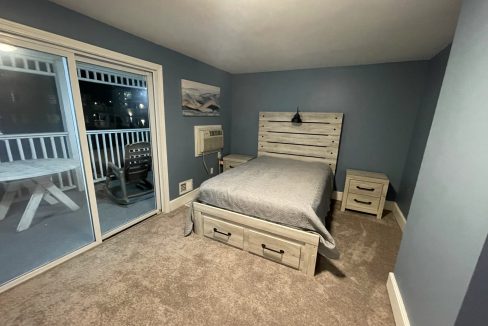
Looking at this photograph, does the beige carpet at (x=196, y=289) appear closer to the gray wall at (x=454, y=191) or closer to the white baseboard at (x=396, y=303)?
the white baseboard at (x=396, y=303)

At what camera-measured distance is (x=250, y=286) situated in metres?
1.61

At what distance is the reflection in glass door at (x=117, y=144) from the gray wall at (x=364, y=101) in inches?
90.3

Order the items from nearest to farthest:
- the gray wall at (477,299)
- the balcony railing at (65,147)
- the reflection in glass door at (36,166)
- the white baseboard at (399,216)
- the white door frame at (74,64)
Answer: the gray wall at (477,299)
the white door frame at (74,64)
the reflection in glass door at (36,166)
the white baseboard at (399,216)
the balcony railing at (65,147)

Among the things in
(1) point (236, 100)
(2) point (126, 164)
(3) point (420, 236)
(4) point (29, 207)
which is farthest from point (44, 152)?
(3) point (420, 236)

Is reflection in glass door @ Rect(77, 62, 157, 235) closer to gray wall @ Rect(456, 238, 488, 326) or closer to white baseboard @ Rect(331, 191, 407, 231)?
gray wall @ Rect(456, 238, 488, 326)

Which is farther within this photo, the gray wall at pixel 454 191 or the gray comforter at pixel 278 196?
the gray comforter at pixel 278 196

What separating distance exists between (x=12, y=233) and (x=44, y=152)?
1.49 metres

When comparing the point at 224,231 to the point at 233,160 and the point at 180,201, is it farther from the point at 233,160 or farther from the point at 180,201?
the point at 233,160

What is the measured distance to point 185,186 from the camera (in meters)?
3.06

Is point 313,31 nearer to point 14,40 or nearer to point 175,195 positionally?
point 14,40

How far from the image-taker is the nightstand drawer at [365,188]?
2.69 m

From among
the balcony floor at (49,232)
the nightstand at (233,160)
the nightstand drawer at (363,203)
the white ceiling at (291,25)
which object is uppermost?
the white ceiling at (291,25)

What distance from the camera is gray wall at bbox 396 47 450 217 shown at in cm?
222

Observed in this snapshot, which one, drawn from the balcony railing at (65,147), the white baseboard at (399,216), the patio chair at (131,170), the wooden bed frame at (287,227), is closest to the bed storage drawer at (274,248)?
the wooden bed frame at (287,227)
